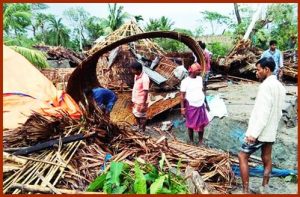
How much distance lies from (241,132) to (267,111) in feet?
10.7

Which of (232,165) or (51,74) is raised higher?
(51,74)

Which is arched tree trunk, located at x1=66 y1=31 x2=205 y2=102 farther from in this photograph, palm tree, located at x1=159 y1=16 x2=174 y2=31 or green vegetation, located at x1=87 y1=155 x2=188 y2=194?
palm tree, located at x1=159 y1=16 x2=174 y2=31

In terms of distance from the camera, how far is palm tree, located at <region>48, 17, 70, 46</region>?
3522cm

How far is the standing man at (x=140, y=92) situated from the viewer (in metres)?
6.98

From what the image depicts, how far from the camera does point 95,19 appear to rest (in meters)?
36.9

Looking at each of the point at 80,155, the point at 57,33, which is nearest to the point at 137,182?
the point at 80,155

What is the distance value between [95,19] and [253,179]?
109ft

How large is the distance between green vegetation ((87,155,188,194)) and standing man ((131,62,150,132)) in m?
2.67

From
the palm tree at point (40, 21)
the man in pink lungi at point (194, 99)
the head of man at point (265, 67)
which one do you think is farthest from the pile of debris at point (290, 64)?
the palm tree at point (40, 21)

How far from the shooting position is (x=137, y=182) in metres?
4.16

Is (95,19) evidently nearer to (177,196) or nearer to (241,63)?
(241,63)

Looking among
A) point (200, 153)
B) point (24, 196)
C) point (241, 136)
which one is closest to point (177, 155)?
point (200, 153)

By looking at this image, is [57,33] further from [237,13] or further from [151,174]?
[151,174]

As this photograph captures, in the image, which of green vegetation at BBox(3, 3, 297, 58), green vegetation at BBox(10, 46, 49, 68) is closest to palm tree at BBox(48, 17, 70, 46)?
green vegetation at BBox(3, 3, 297, 58)
